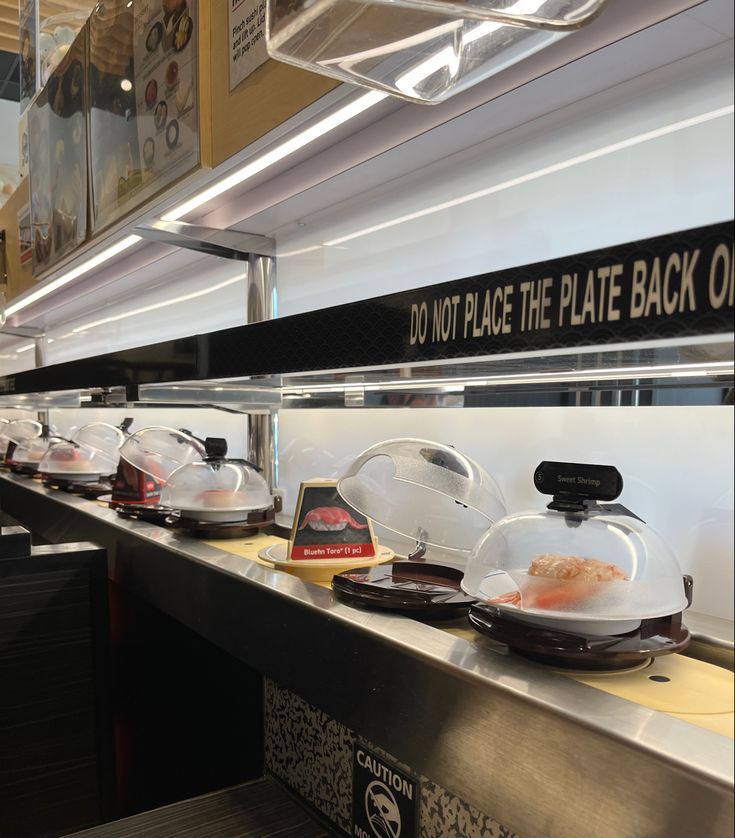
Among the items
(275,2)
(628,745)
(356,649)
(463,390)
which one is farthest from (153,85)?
(628,745)

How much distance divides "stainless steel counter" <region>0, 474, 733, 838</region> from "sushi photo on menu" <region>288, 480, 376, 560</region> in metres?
0.08

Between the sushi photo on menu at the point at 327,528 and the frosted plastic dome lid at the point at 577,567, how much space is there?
0.40 metres

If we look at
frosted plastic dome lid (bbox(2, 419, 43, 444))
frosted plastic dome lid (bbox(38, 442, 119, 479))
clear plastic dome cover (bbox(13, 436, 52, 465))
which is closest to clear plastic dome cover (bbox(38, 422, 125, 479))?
frosted plastic dome lid (bbox(38, 442, 119, 479))

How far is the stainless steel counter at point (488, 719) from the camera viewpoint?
2.01 feet

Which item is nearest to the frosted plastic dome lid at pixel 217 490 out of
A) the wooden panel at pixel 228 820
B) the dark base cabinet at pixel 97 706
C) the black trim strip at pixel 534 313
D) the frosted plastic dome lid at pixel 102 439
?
the dark base cabinet at pixel 97 706

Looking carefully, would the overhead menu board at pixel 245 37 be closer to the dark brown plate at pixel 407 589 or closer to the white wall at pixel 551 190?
the white wall at pixel 551 190

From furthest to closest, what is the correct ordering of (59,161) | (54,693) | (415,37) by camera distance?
(59,161) → (54,693) → (415,37)

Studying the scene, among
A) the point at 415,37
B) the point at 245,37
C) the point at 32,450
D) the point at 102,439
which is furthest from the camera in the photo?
Answer: the point at 32,450

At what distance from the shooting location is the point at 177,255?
2477 millimetres

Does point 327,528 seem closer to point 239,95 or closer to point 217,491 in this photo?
point 217,491

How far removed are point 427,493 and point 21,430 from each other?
3565 millimetres

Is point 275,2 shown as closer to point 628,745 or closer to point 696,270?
point 696,270

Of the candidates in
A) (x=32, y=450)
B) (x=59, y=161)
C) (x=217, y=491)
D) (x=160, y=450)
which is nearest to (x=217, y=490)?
(x=217, y=491)

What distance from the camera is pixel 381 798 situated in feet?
4.29
